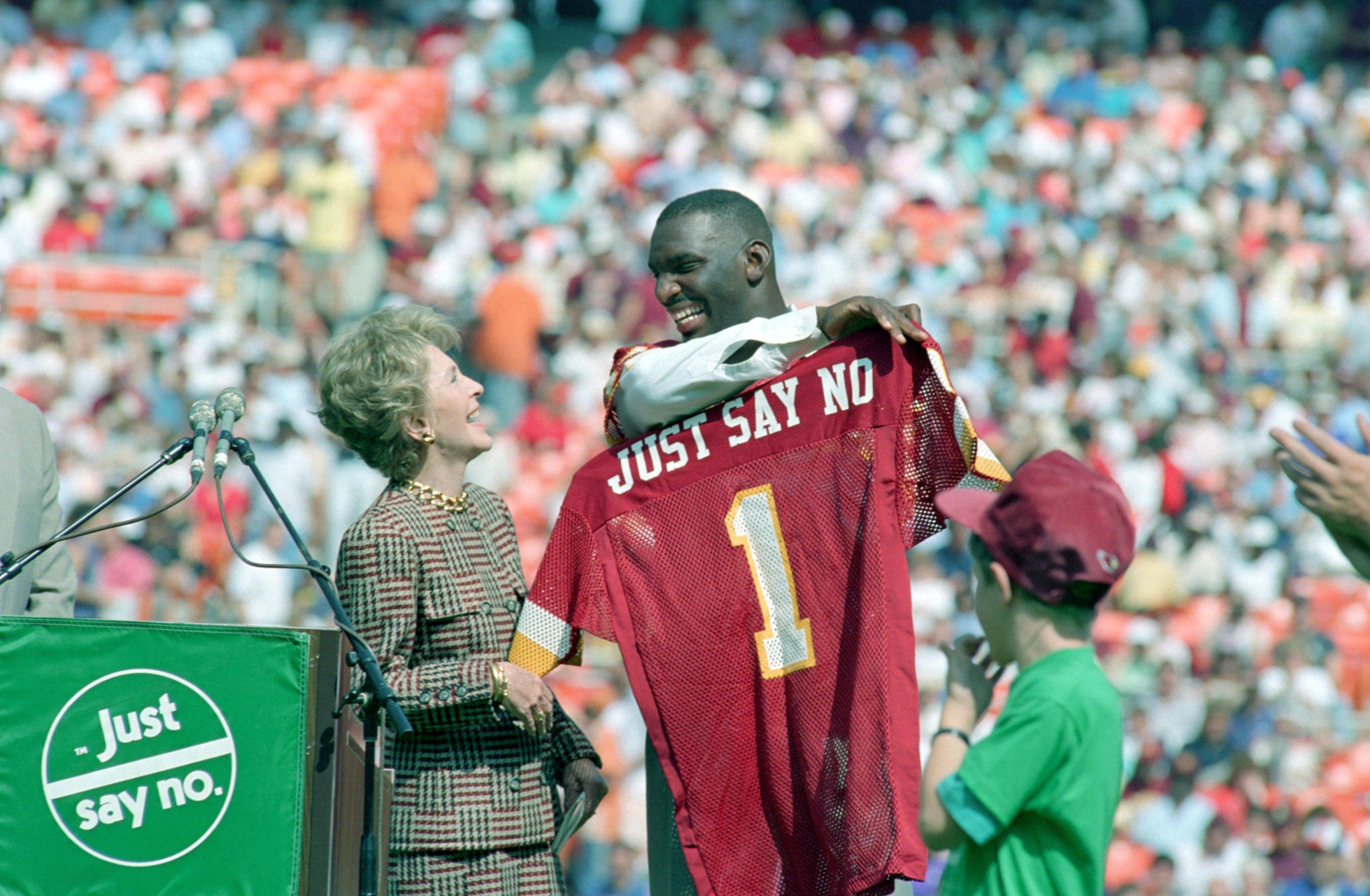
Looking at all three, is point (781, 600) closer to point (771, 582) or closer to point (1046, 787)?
point (771, 582)

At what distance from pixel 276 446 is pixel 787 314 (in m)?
8.05

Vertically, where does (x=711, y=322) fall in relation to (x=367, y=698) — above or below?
above

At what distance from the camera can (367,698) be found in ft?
Result: 10.4

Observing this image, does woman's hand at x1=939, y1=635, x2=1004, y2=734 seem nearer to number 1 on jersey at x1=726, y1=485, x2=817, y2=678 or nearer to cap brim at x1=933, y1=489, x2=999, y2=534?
cap brim at x1=933, y1=489, x2=999, y2=534

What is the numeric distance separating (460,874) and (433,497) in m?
0.80

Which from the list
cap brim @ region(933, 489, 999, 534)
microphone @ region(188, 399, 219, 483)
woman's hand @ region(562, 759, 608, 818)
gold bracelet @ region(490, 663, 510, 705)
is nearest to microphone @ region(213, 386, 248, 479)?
microphone @ region(188, 399, 219, 483)

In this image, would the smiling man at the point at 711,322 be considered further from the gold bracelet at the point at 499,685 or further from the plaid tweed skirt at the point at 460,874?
the plaid tweed skirt at the point at 460,874

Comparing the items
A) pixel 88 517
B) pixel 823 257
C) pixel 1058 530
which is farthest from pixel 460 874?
pixel 823 257

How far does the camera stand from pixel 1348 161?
15523 mm

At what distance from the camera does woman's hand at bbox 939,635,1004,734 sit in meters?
2.61

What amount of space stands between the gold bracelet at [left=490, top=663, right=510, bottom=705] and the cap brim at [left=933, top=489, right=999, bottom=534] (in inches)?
38.4

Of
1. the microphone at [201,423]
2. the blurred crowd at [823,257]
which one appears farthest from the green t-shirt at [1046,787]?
the blurred crowd at [823,257]

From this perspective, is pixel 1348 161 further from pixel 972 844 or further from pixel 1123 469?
pixel 972 844

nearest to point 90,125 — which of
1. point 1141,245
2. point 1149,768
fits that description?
point 1141,245
